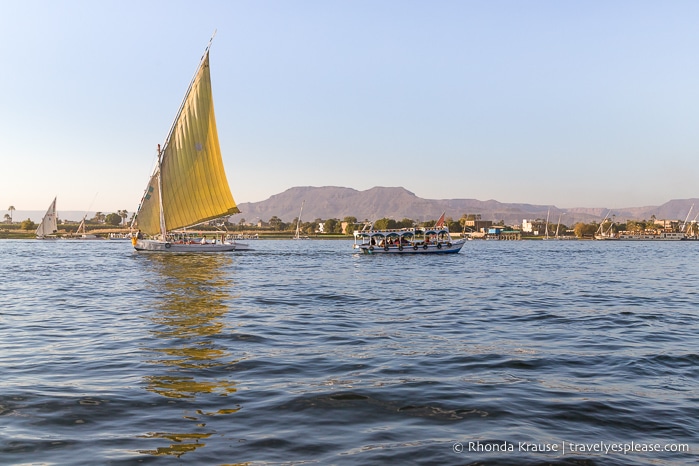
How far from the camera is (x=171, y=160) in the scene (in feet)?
218

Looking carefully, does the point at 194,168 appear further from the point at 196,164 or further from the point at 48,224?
the point at 48,224

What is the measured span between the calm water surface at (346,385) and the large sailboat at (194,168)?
1660 inches

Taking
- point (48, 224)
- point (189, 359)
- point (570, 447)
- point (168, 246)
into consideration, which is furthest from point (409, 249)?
point (48, 224)

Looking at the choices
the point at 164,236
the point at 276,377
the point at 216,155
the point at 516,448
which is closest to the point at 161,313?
the point at 276,377

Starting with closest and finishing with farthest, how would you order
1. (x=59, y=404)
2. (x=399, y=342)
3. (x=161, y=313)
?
(x=59, y=404), (x=399, y=342), (x=161, y=313)

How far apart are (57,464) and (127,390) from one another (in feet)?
10.7

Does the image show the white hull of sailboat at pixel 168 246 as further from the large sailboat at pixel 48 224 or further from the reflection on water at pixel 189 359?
the large sailboat at pixel 48 224

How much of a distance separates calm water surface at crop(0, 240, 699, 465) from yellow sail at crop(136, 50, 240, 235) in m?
42.0

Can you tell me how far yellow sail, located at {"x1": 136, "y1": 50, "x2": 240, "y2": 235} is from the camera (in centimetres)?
6362

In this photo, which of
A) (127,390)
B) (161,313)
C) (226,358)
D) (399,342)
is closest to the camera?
(127,390)

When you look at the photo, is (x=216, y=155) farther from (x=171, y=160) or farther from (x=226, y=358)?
(x=226, y=358)

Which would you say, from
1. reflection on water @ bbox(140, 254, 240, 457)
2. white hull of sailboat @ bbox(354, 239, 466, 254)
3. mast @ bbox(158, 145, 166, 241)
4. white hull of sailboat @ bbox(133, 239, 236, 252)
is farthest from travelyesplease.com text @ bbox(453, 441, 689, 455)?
white hull of sailboat @ bbox(354, 239, 466, 254)

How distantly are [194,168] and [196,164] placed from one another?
52 centimetres

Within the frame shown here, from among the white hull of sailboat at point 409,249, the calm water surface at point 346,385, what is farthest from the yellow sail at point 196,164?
the calm water surface at point 346,385
